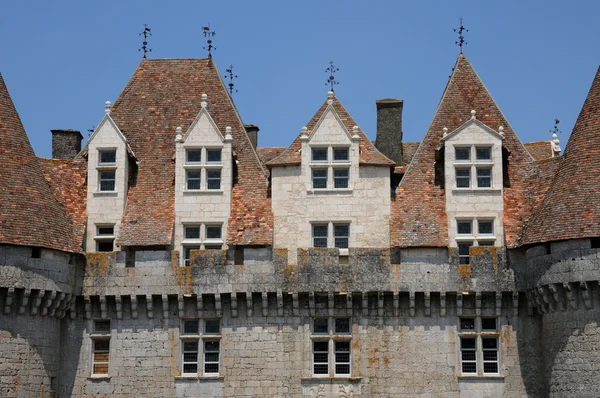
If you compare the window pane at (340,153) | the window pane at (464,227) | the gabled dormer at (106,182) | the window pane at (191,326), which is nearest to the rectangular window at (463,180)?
the window pane at (464,227)

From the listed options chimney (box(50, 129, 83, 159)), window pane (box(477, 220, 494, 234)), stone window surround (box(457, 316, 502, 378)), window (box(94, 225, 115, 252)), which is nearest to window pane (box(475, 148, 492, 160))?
window pane (box(477, 220, 494, 234))

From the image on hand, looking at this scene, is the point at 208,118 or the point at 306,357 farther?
the point at 208,118

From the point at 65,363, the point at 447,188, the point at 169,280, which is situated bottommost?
the point at 65,363

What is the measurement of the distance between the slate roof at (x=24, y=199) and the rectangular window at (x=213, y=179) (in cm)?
439

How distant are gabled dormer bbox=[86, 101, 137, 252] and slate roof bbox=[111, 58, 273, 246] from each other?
18.3 inches

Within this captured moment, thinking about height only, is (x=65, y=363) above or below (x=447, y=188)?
below

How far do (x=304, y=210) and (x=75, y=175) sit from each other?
296 inches

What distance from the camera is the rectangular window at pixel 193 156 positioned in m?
41.9

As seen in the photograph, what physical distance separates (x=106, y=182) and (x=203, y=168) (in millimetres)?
3138

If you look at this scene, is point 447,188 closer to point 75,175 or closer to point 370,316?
point 370,316

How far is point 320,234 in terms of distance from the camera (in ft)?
134

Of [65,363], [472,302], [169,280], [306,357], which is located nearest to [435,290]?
[472,302]

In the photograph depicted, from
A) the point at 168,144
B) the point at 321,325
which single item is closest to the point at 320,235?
the point at 321,325

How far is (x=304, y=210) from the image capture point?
41000 millimetres
